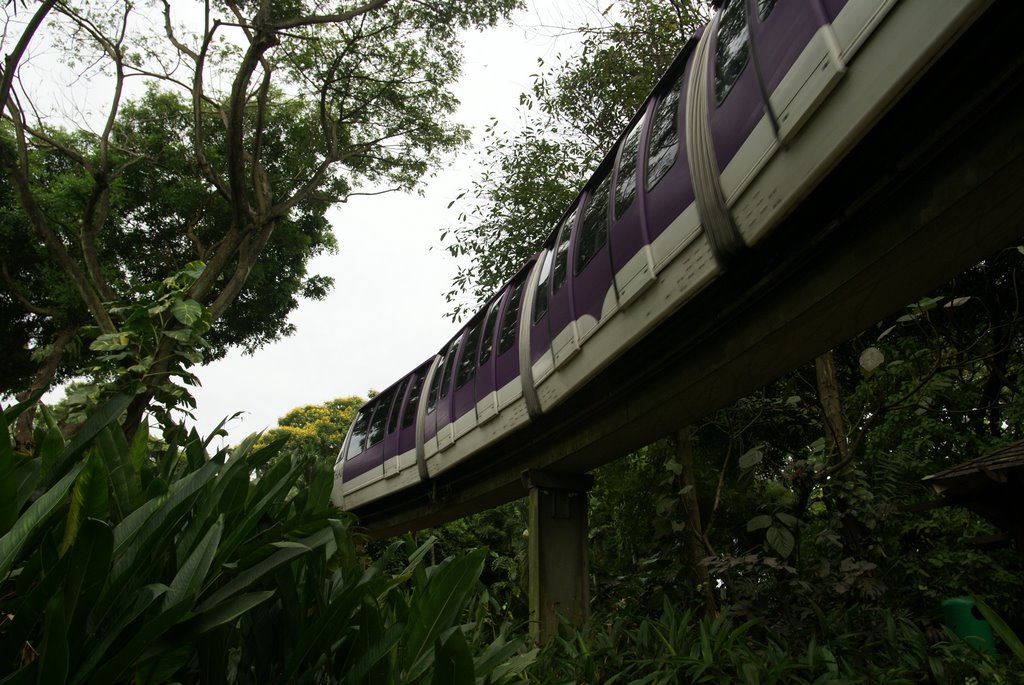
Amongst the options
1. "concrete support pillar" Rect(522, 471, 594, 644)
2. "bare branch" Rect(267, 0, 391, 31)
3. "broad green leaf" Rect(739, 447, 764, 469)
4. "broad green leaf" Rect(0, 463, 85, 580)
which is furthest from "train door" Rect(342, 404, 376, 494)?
"broad green leaf" Rect(0, 463, 85, 580)

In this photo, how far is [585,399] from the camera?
278 inches

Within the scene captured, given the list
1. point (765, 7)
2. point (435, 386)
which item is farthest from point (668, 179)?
point (435, 386)

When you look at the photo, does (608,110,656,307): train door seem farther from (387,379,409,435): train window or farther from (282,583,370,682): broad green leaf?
(387,379,409,435): train window

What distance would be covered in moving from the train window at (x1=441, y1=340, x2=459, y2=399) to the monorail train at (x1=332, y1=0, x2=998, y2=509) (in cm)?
92

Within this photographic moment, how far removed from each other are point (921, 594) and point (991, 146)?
22.0 feet

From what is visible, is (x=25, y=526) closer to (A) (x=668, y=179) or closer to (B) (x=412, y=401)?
(A) (x=668, y=179)

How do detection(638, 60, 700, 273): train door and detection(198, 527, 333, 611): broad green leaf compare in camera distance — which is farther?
detection(638, 60, 700, 273): train door

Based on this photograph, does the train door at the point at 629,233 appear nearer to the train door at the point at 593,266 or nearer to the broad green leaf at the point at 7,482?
the train door at the point at 593,266

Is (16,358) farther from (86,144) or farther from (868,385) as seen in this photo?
(868,385)

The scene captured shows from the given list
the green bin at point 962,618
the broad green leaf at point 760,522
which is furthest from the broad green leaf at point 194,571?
the green bin at point 962,618

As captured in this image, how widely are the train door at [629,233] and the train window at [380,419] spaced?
7967mm

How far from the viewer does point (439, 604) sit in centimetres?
195

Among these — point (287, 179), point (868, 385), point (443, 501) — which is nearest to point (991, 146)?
point (868, 385)

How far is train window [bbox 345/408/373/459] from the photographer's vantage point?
13630 millimetres
